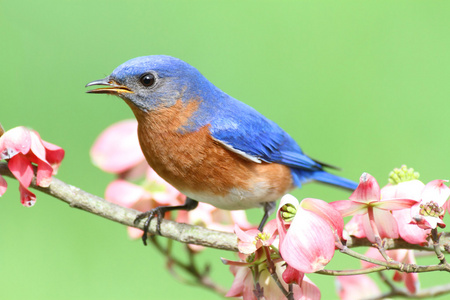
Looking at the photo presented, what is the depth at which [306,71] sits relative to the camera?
659 cm

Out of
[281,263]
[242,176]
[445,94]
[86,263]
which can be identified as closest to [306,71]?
[445,94]

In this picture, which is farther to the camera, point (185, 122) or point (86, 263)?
point (86, 263)

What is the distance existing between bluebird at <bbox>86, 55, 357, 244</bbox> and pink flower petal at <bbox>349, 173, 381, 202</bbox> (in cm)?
106

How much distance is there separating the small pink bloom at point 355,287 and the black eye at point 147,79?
1.12 meters

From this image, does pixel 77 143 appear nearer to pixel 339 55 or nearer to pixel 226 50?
pixel 226 50

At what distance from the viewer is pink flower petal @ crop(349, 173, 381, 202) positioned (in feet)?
5.02

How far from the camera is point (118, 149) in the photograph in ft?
8.48

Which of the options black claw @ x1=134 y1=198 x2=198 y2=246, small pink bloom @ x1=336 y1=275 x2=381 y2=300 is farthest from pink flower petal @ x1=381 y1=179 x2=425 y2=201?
black claw @ x1=134 y1=198 x2=198 y2=246

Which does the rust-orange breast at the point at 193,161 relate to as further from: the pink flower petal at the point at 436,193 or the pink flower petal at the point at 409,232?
the pink flower petal at the point at 436,193

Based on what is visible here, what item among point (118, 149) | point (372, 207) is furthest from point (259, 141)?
point (372, 207)

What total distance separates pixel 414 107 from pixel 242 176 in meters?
3.93

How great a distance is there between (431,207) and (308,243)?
294 mm

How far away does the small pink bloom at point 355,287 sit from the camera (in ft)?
7.07

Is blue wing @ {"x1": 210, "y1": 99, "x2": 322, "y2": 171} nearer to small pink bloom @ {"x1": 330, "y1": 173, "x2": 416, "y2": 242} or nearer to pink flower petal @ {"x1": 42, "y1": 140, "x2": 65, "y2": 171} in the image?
pink flower petal @ {"x1": 42, "y1": 140, "x2": 65, "y2": 171}
